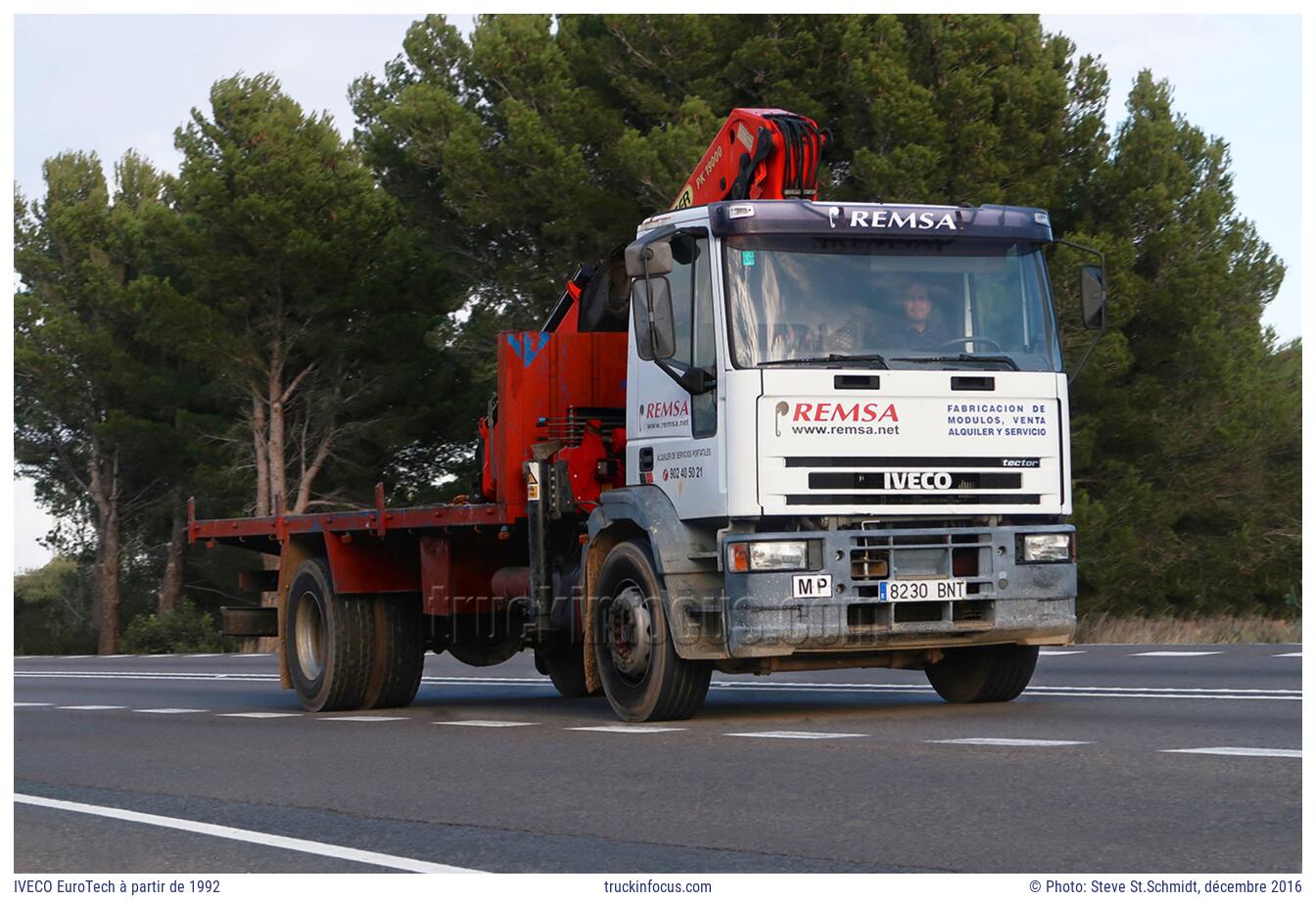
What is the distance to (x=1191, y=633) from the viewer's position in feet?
81.6

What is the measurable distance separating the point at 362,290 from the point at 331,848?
3330 cm

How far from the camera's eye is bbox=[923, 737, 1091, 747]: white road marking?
1025cm

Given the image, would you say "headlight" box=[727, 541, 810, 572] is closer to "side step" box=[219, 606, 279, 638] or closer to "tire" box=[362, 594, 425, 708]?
"tire" box=[362, 594, 425, 708]

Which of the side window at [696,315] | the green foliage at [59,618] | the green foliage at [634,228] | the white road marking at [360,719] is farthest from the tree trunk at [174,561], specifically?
the side window at [696,315]

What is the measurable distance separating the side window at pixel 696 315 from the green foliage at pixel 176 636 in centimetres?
3188

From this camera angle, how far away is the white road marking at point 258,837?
7.02 m

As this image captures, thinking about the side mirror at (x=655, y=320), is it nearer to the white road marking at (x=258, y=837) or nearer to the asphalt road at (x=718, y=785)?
the asphalt road at (x=718, y=785)

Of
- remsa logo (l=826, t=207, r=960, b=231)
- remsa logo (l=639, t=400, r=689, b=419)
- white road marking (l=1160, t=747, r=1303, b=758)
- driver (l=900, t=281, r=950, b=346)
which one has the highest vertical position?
remsa logo (l=826, t=207, r=960, b=231)

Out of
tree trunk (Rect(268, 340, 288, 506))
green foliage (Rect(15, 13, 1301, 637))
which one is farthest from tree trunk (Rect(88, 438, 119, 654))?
tree trunk (Rect(268, 340, 288, 506))

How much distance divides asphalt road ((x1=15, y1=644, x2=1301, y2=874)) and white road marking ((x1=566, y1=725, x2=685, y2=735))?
0.21 ft

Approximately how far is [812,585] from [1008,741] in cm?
168

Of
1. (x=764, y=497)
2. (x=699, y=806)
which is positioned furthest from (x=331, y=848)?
(x=764, y=497)

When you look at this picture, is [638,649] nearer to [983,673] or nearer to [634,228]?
[983,673]
